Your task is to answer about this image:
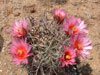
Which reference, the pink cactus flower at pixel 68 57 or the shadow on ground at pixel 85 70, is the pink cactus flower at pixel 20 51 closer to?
the pink cactus flower at pixel 68 57

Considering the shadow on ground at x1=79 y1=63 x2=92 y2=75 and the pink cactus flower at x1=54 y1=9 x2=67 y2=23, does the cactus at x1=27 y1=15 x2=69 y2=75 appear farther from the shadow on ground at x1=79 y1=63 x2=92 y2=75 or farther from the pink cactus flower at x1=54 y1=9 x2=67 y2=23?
the shadow on ground at x1=79 y1=63 x2=92 y2=75

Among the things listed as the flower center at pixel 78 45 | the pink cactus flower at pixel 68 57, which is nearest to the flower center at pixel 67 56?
the pink cactus flower at pixel 68 57

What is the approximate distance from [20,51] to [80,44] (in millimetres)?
612

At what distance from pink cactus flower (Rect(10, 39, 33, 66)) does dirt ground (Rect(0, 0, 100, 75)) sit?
81cm

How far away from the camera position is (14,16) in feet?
10.5

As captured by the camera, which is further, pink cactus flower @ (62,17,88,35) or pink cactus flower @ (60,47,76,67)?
pink cactus flower @ (62,17,88,35)

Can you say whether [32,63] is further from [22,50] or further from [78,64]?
[78,64]

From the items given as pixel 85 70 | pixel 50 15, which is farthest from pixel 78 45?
pixel 50 15

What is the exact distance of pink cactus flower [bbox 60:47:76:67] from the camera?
1.84 m

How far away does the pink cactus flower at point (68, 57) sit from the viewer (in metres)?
1.84

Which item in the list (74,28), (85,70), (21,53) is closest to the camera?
(21,53)

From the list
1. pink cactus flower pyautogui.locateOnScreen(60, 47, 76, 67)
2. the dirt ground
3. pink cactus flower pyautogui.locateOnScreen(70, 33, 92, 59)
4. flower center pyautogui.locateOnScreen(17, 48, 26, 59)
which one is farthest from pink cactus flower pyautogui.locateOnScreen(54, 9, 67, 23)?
the dirt ground

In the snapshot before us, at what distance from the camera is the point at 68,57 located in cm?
186

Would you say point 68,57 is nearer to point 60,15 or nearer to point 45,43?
point 45,43
